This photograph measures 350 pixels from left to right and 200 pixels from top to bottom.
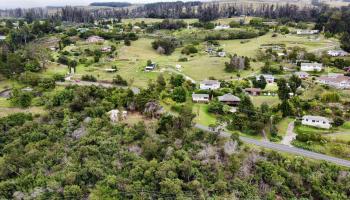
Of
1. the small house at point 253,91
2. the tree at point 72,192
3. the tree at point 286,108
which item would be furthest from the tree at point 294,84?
the tree at point 72,192

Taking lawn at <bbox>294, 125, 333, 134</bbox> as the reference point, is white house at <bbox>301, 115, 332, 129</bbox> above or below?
above

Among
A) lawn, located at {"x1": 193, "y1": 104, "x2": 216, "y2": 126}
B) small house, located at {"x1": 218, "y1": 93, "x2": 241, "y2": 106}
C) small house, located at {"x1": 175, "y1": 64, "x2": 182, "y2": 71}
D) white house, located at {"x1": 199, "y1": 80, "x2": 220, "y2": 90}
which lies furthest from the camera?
small house, located at {"x1": 175, "y1": 64, "x2": 182, "y2": 71}

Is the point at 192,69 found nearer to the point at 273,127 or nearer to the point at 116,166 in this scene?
the point at 273,127

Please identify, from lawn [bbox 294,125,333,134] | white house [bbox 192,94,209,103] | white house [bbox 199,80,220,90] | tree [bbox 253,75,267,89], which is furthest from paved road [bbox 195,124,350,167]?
tree [bbox 253,75,267,89]

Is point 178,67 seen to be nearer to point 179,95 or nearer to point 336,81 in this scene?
point 179,95

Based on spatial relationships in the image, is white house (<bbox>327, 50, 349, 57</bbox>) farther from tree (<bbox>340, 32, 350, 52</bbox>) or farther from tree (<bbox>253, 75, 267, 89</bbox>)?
tree (<bbox>253, 75, 267, 89</bbox>)

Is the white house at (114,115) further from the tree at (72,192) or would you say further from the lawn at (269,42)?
the lawn at (269,42)

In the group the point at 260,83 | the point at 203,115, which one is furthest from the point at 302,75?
the point at 203,115

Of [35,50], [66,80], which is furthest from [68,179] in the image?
→ [35,50]
